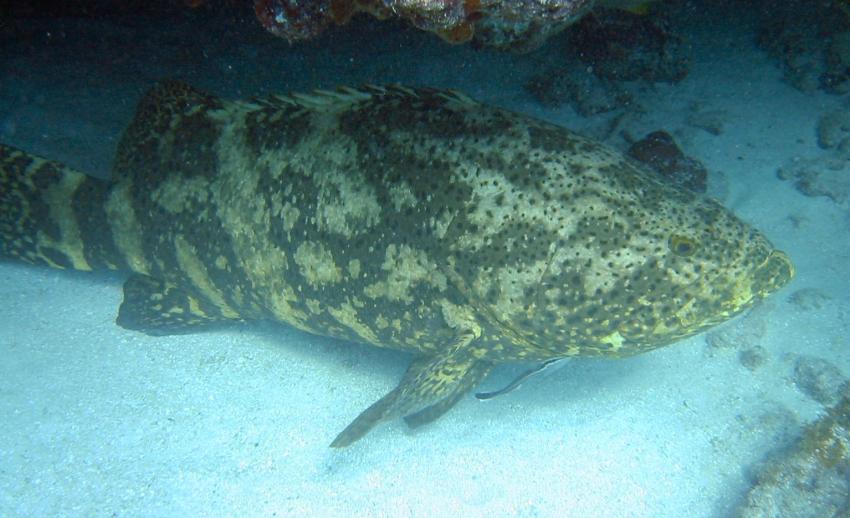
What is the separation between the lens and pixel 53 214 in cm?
476

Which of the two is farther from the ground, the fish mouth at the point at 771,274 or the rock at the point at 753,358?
the fish mouth at the point at 771,274

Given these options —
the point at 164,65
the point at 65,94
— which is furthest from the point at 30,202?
the point at 164,65

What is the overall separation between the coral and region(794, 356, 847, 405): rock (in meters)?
4.13

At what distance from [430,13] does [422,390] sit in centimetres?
Result: 270

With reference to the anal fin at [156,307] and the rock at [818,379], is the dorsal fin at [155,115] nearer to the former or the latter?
the anal fin at [156,307]

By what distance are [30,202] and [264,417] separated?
10.6ft

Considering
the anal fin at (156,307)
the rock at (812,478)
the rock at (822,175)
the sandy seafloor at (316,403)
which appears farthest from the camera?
the rock at (822,175)

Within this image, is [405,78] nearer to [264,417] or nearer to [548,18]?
[548,18]

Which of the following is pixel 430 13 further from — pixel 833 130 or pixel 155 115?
pixel 833 130

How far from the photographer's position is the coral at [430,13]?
2.81 metres

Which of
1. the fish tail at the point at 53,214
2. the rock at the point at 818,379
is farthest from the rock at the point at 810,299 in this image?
the fish tail at the point at 53,214

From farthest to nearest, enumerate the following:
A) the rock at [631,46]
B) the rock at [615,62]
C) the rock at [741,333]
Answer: the rock at [631,46] → the rock at [615,62] → the rock at [741,333]

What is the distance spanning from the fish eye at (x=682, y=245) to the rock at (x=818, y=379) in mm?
2630

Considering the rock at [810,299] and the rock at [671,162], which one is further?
the rock at [671,162]
